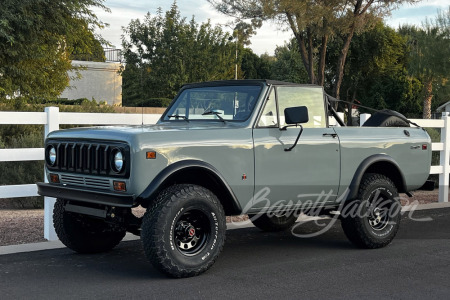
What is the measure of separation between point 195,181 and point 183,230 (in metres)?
0.60

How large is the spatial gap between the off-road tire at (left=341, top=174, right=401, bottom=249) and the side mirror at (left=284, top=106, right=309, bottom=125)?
1427 mm

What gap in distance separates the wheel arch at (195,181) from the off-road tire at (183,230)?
0.15m

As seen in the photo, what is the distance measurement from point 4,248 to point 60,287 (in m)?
2.04

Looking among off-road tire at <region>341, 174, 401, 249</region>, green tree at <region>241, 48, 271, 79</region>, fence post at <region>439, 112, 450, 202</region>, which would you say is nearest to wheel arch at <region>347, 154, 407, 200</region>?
off-road tire at <region>341, 174, 401, 249</region>

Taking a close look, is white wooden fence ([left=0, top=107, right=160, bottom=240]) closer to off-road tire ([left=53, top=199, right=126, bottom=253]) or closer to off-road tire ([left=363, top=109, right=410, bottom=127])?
off-road tire ([left=53, top=199, right=126, bottom=253])

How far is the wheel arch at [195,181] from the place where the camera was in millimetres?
6164

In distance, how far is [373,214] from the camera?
8.02 meters

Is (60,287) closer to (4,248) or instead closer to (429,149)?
(4,248)

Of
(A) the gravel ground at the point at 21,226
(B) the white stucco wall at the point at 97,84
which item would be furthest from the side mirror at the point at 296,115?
(B) the white stucco wall at the point at 97,84

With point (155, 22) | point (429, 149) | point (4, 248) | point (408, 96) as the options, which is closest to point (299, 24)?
point (429, 149)

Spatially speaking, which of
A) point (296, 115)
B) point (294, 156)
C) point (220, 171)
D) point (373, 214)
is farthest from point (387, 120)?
point (220, 171)

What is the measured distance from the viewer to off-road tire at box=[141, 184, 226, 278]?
6172mm

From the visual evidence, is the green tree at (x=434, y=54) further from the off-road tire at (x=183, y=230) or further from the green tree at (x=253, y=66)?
the off-road tire at (x=183, y=230)

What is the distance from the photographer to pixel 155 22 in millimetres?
54594
